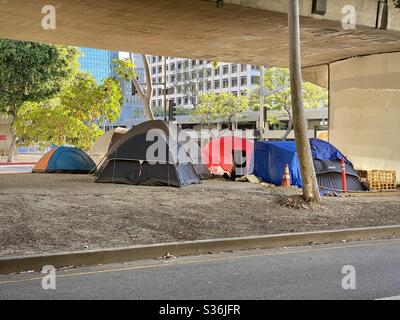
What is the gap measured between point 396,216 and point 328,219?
201 cm

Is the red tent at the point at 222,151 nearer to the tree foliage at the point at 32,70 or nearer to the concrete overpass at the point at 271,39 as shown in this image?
the concrete overpass at the point at 271,39

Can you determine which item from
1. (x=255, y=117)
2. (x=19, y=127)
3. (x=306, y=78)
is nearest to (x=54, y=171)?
(x=19, y=127)

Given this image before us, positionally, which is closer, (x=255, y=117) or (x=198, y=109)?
(x=198, y=109)

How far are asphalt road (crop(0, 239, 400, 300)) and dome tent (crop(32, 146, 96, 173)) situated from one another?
48.0 feet

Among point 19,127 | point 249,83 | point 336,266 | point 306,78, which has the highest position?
point 249,83

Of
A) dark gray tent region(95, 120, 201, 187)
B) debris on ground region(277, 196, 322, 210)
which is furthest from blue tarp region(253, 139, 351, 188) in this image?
debris on ground region(277, 196, 322, 210)

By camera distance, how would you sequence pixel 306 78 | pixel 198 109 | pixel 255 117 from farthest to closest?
1. pixel 255 117
2. pixel 198 109
3. pixel 306 78

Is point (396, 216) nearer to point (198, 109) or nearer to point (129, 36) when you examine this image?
point (129, 36)

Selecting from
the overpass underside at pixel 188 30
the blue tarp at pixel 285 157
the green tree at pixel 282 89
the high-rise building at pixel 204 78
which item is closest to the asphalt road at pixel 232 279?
the overpass underside at pixel 188 30

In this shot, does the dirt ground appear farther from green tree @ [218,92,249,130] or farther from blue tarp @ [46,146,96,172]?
green tree @ [218,92,249,130]

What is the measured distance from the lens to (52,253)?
8109 mm

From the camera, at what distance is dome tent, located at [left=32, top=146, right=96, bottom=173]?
22.7 m

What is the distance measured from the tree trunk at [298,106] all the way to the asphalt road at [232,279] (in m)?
4.26

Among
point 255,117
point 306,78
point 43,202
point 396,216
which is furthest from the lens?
point 255,117
